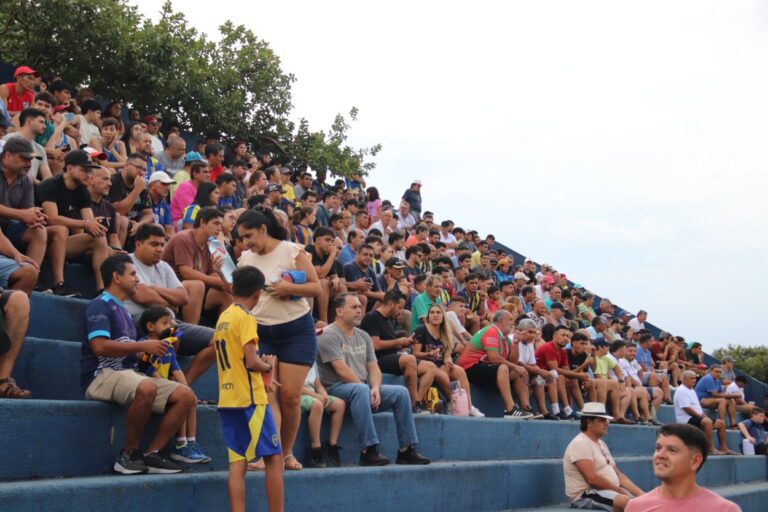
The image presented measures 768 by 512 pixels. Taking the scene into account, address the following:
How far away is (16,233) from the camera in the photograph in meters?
6.42

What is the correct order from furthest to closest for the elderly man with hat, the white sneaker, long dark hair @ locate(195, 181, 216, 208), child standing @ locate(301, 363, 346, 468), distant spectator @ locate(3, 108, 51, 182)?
the white sneaker
long dark hair @ locate(195, 181, 216, 208)
the elderly man with hat
distant spectator @ locate(3, 108, 51, 182)
child standing @ locate(301, 363, 346, 468)

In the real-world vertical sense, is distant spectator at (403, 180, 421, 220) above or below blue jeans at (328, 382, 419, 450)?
above

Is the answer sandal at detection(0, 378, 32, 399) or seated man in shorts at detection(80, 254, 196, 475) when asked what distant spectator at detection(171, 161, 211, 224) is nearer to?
seated man in shorts at detection(80, 254, 196, 475)

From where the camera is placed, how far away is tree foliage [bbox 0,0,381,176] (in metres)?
14.4

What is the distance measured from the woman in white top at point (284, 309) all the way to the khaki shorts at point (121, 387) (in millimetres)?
756

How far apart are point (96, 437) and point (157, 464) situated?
386 mm

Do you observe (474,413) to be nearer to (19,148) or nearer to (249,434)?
(249,434)

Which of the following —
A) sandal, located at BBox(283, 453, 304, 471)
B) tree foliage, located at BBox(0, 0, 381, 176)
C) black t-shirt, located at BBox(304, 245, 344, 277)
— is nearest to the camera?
sandal, located at BBox(283, 453, 304, 471)

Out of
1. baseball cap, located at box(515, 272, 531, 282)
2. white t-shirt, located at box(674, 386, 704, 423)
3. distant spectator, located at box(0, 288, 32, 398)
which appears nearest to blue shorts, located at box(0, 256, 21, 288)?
distant spectator, located at box(0, 288, 32, 398)

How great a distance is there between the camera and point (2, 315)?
494 centimetres

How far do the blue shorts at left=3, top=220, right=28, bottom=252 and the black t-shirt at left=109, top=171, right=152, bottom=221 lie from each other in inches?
68.5

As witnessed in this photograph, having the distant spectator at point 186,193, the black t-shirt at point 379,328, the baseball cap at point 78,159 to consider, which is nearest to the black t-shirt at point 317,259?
the black t-shirt at point 379,328

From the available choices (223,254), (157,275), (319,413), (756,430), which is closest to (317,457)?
(319,413)

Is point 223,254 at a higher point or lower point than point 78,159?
lower
